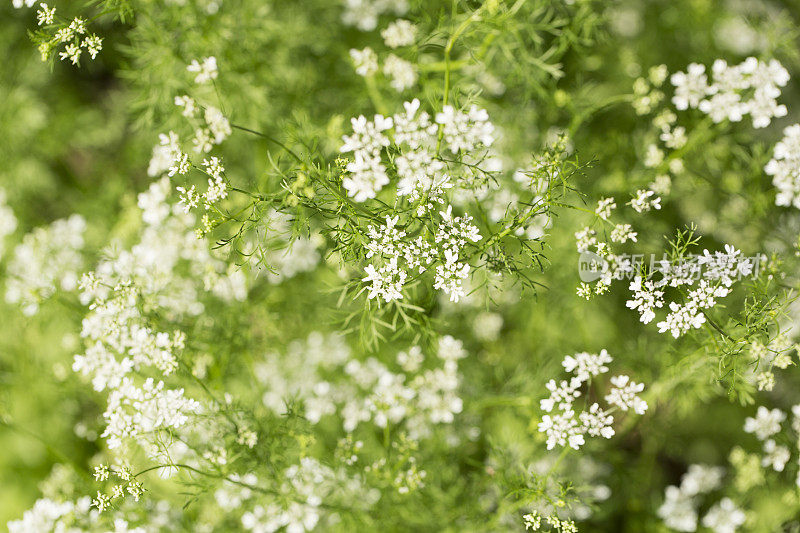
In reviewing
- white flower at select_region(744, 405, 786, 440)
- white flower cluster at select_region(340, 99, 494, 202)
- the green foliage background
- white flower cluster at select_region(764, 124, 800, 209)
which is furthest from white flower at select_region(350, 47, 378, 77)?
white flower at select_region(744, 405, 786, 440)

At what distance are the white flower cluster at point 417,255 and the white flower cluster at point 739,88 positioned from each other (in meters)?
1.77

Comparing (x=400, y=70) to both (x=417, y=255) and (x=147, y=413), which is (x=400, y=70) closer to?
(x=417, y=255)

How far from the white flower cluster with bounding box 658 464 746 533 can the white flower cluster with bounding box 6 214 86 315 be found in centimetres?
449

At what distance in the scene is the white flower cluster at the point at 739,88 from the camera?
10.5ft

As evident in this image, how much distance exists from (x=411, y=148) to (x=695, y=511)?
369 centimetres

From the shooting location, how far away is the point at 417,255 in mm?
2699

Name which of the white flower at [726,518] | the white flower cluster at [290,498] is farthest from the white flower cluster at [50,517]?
the white flower at [726,518]

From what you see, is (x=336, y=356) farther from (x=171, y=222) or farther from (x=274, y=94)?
(x=274, y=94)

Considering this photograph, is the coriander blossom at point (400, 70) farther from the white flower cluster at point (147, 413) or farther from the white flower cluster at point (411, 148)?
the white flower cluster at point (147, 413)

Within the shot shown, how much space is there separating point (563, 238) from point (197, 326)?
2678 millimetres

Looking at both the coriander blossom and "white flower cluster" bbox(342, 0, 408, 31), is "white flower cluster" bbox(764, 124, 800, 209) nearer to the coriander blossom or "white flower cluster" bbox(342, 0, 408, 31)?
the coriander blossom

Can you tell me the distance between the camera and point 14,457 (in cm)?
520

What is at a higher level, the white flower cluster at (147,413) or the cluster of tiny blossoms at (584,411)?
the white flower cluster at (147,413)

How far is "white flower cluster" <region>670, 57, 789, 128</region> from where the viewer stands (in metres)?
3.19
